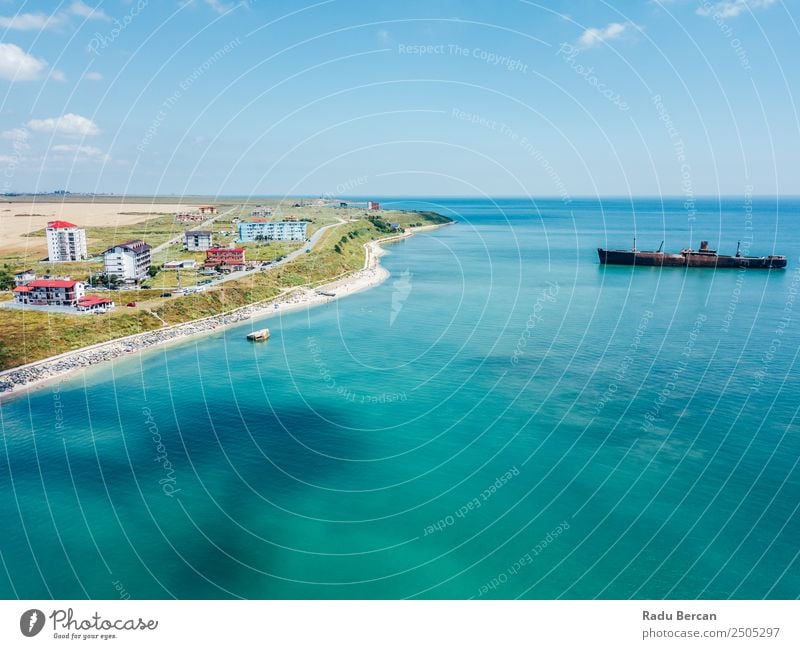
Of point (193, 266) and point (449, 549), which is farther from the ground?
point (193, 266)

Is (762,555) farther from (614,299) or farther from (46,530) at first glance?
(614,299)

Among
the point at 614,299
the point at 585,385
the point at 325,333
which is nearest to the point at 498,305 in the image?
the point at 614,299

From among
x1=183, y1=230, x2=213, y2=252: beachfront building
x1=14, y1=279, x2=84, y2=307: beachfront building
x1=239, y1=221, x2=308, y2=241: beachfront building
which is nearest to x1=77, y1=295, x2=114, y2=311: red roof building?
x1=14, y1=279, x2=84, y2=307: beachfront building

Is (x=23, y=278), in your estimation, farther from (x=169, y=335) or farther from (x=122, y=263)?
(x=169, y=335)

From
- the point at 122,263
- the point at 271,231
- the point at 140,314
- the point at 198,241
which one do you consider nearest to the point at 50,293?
the point at 140,314

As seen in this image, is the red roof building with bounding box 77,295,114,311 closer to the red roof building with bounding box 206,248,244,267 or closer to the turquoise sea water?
the turquoise sea water

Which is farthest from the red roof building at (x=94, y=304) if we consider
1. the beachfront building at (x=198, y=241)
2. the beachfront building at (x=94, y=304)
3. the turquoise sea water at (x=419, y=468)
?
the beachfront building at (x=198, y=241)

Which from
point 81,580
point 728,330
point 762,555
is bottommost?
point 81,580
